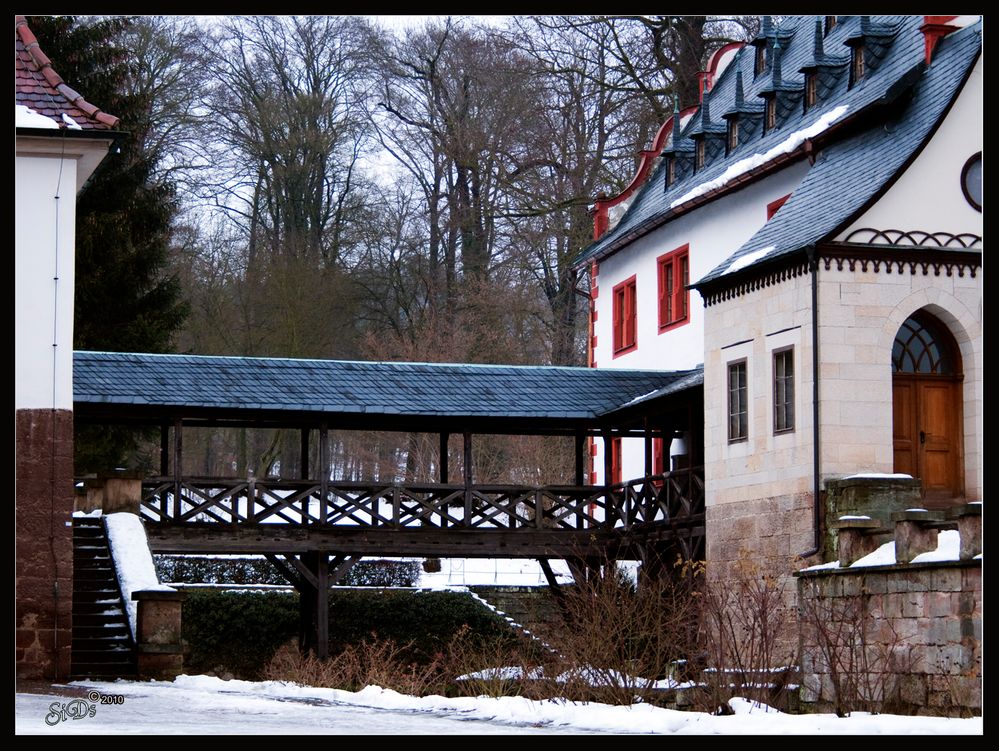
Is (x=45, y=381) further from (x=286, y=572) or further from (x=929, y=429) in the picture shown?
(x=929, y=429)

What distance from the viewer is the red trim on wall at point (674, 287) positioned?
91.6ft

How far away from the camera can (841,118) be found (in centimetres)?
2273

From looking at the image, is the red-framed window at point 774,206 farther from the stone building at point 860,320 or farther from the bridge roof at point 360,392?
the bridge roof at point 360,392

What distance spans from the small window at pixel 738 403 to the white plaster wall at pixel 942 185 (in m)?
2.41

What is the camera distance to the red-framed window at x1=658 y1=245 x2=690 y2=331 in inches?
1099

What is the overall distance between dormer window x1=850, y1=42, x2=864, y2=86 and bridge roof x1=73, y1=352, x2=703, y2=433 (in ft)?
14.9

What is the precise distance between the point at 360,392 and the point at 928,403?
7984 millimetres

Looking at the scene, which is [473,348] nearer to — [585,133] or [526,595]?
[585,133]

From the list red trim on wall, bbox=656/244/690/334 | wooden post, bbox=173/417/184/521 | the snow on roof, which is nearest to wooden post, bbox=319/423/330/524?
wooden post, bbox=173/417/184/521

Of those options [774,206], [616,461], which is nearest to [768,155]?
[774,206]

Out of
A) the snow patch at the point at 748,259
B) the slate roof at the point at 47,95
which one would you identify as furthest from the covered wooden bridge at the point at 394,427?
the slate roof at the point at 47,95

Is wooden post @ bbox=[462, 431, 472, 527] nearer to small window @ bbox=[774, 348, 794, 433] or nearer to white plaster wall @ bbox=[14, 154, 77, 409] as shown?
small window @ bbox=[774, 348, 794, 433]
